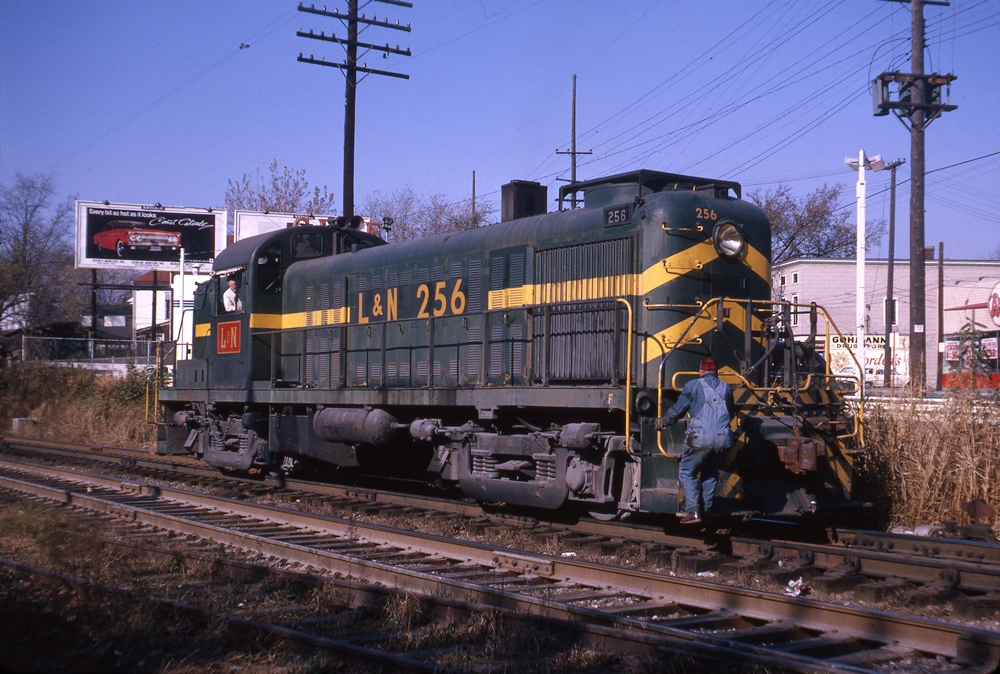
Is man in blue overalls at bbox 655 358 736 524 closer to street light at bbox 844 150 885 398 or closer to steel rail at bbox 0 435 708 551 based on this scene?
steel rail at bbox 0 435 708 551

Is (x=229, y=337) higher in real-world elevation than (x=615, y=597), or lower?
higher

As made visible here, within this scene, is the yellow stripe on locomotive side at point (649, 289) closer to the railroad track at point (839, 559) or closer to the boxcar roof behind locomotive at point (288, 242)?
the railroad track at point (839, 559)

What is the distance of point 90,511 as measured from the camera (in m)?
10.0

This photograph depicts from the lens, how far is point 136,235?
35406mm

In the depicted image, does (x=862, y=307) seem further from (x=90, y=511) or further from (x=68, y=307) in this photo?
(x=68, y=307)

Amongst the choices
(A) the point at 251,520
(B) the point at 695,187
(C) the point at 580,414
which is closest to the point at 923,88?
(B) the point at 695,187

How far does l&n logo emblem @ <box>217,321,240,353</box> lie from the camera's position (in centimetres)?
1259

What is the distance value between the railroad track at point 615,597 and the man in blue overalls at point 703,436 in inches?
42.5

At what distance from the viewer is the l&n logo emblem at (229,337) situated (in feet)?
41.3

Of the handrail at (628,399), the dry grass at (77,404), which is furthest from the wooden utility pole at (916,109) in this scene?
the dry grass at (77,404)

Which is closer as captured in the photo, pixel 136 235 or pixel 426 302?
pixel 426 302

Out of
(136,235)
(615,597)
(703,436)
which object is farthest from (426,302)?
(136,235)

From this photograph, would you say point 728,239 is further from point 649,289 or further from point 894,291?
point 894,291

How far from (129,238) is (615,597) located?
34.3 meters
